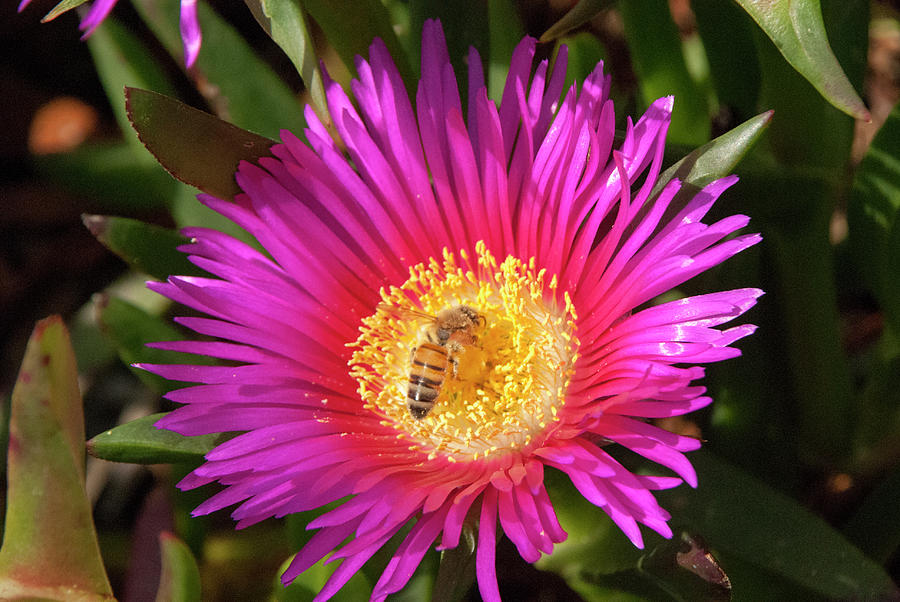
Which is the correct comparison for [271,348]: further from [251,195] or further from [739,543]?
[739,543]

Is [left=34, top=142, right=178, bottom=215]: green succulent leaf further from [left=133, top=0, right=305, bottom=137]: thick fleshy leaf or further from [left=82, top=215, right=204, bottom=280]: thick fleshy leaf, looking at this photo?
[left=82, top=215, right=204, bottom=280]: thick fleshy leaf

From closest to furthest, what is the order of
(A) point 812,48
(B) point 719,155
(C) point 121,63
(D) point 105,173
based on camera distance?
(A) point 812,48 < (B) point 719,155 < (C) point 121,63 < (D) point 105,173

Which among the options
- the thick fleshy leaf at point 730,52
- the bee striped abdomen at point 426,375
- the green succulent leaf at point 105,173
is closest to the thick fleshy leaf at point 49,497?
the bee striped abdomen at point 426,375

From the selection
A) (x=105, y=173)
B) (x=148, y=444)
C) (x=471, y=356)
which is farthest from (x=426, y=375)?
(x=105, y=173)

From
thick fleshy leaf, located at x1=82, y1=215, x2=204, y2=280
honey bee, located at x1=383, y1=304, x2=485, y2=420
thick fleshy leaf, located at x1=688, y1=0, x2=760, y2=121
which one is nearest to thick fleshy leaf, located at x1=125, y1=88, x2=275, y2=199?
thick fleshy leaf, located at x1=82, y1=215, x2=204, y2=280

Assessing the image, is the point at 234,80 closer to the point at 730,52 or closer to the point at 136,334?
the point at 136,334
